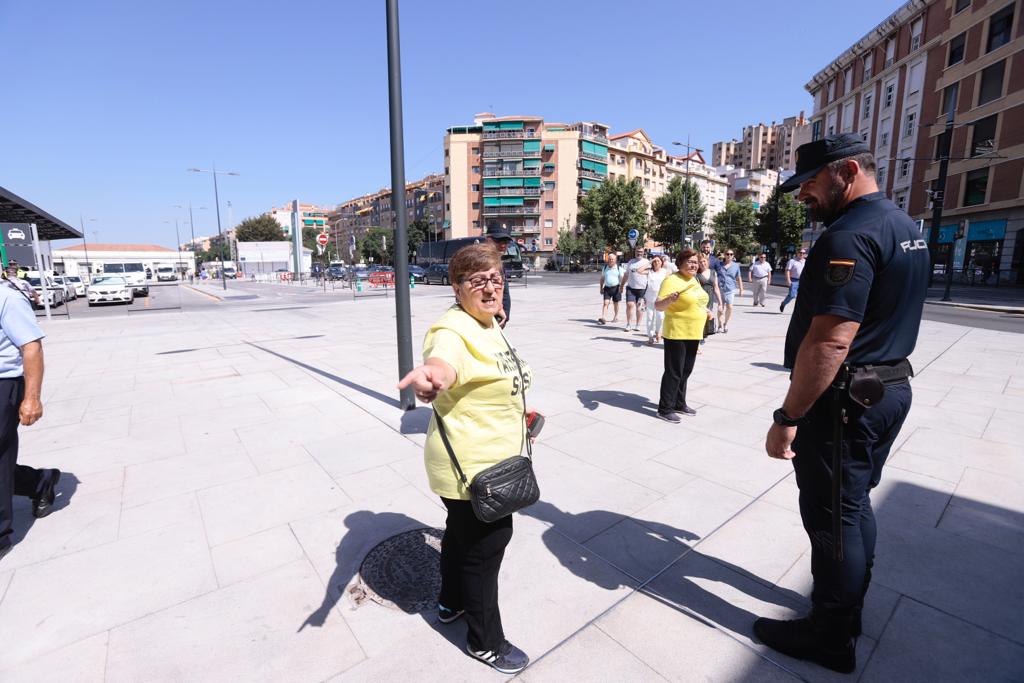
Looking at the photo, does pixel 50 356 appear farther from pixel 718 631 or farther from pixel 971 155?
pixel 971 155

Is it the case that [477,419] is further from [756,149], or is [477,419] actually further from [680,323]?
[756,149]

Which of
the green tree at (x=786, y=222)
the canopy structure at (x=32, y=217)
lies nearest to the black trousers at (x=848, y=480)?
the canopy structure at (x=32, y=217)

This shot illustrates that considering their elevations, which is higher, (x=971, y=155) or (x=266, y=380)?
(x=971, y=155)

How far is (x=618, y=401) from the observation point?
5684 millimetres

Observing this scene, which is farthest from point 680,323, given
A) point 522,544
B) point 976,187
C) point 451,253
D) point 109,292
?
point 976,187

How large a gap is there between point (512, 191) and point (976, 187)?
1981 inches

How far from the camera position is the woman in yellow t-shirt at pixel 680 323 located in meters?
4.86

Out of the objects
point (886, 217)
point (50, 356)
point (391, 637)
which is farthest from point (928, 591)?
point (50, 356)

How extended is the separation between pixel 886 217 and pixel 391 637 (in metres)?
2.58

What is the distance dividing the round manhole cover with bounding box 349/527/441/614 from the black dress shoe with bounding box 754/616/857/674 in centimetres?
151

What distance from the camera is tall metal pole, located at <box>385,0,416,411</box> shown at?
16.1ft

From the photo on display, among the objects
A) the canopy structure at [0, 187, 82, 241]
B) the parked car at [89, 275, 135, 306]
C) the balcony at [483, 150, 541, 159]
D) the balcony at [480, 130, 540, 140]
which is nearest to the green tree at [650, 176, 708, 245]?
the balcony at [483, 150, 541, 159]

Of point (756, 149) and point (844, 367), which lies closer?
point (844, 367)

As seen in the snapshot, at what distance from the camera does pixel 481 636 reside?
200 cm
